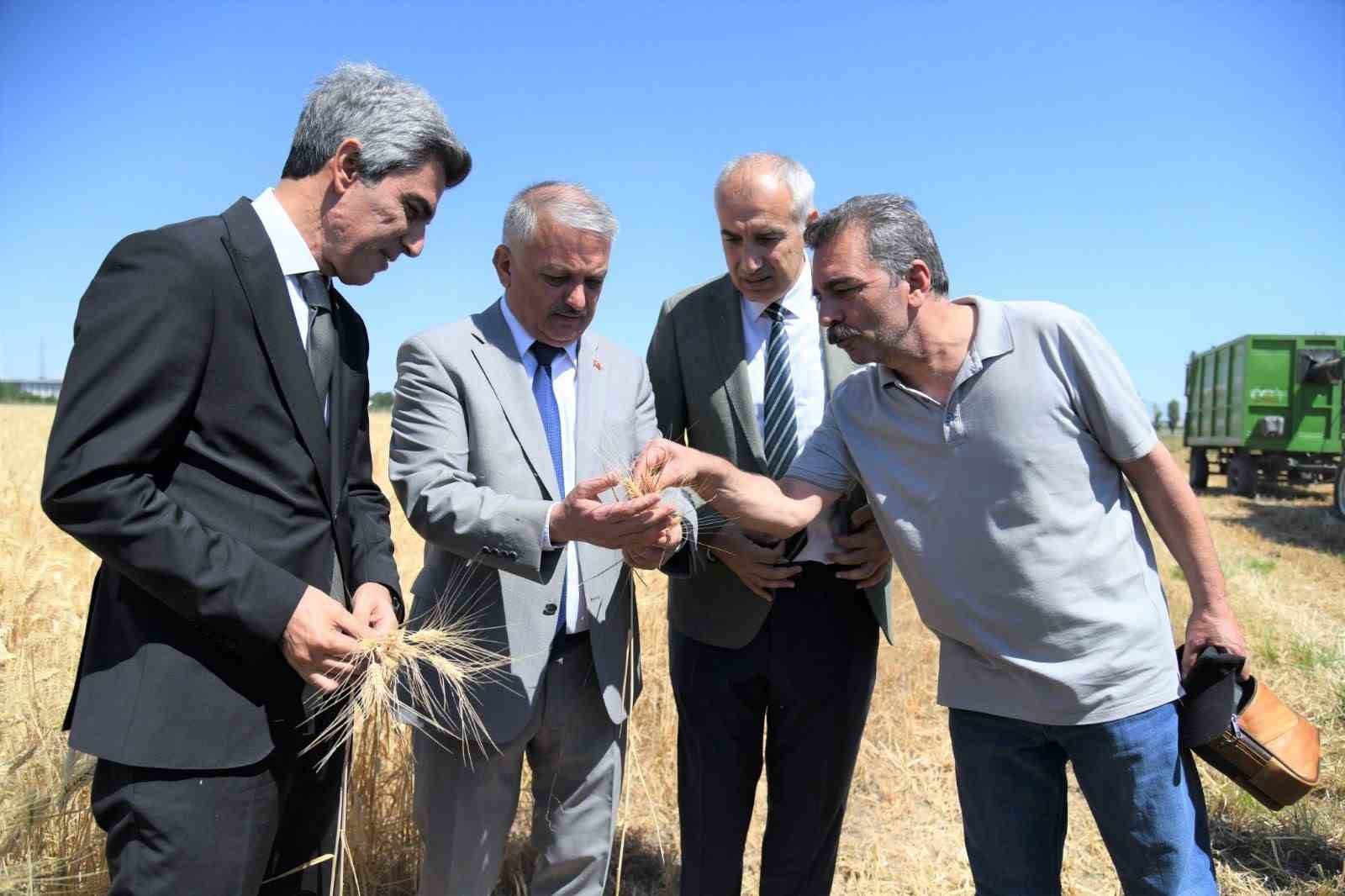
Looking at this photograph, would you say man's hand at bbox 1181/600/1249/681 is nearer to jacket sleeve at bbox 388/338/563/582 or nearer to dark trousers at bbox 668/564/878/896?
dark trousers at bbox 668/564/878/896

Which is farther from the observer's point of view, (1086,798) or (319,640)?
(1086,798)

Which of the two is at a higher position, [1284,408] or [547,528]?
[547,528]

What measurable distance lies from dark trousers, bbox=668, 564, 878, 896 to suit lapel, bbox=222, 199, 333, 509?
151cm

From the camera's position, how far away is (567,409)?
297cm

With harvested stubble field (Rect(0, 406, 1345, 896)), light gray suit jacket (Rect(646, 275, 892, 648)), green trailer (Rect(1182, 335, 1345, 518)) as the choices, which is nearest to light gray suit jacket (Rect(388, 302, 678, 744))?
light gray suit jacket (Rect(646, 275, 892, 648))

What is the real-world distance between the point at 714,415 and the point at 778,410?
21 centimetres

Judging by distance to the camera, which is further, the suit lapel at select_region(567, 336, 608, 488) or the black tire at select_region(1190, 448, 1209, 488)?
the black tire at select_region(1190, 448, 1209, 488)

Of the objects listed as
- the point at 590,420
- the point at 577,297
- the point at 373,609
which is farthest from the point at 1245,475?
the point at 373,609

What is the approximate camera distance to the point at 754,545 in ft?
9.95

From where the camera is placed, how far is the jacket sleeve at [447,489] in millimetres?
2518

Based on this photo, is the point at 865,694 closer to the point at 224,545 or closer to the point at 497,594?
the point at 497,594

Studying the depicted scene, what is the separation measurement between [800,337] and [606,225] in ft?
2.70

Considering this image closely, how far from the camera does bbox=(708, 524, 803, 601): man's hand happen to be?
3.03 metres

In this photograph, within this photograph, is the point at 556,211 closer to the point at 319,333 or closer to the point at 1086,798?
the point at 319,333
